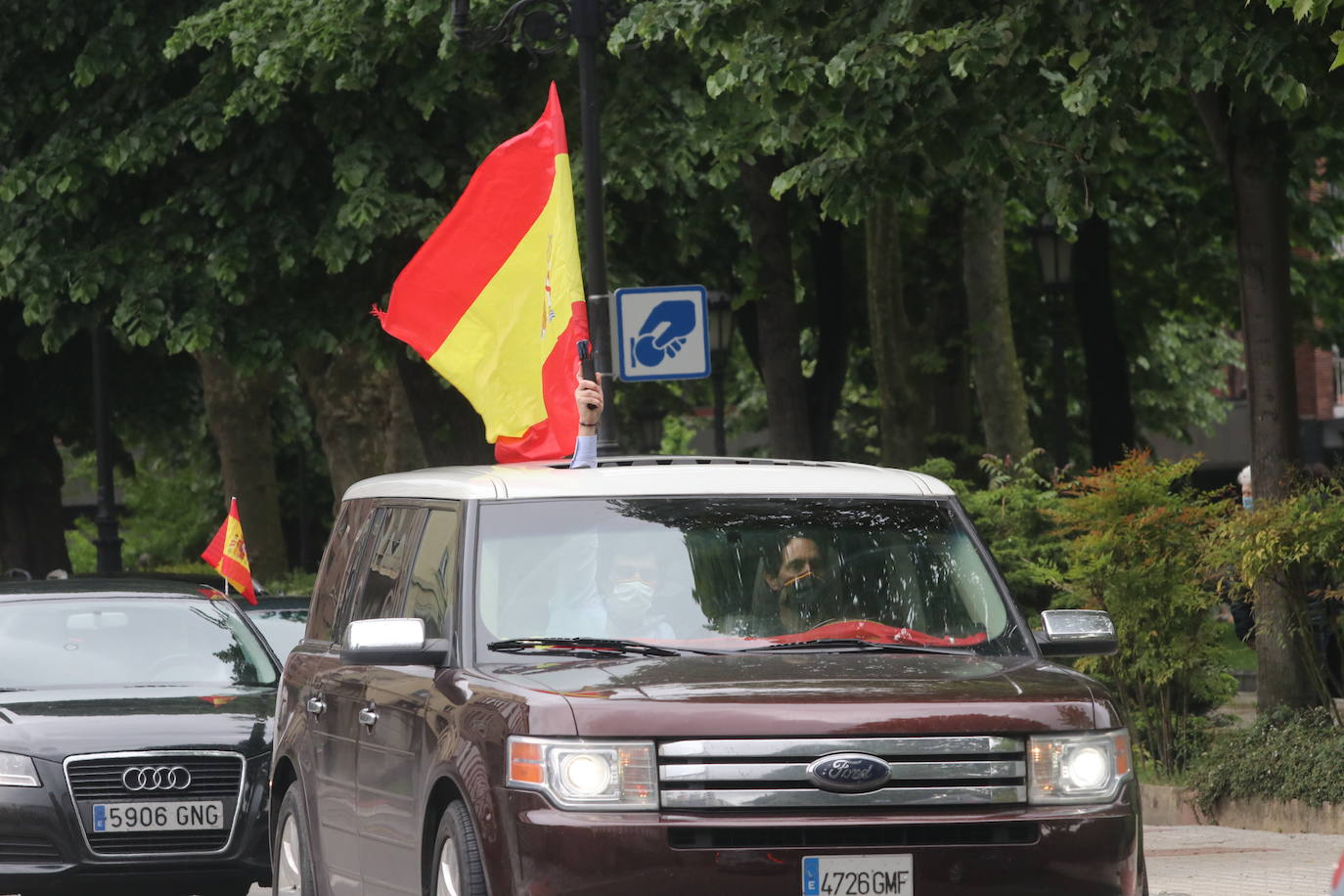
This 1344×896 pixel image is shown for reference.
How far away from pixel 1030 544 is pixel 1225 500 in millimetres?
2989

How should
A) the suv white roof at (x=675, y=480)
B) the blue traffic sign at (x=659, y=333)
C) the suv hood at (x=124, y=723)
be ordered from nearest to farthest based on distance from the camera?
the suv white roof at (x=675, y=480) → the suv hood at (x=124, y=723) → the blue traffic sign at (x=659, y=333)

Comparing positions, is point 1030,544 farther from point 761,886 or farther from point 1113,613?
point 761,886

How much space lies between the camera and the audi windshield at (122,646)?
1198 centimetres

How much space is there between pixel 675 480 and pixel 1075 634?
1391 millimetres

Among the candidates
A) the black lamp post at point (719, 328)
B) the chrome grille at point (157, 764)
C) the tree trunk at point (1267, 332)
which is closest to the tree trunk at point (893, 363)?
the black lamp post at point (719, 328)

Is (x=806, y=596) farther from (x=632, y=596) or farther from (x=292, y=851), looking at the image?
(x=292, y=851)

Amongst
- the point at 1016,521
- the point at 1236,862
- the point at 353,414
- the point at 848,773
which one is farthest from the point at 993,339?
the point at 848,773

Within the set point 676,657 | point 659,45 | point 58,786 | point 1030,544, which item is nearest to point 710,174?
point 659,45

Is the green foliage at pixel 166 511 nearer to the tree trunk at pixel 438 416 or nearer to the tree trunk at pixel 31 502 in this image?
the tree trunk at pixel 31 502

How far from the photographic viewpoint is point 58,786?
35.3ft

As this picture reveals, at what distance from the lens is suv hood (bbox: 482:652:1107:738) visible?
20.8 ft

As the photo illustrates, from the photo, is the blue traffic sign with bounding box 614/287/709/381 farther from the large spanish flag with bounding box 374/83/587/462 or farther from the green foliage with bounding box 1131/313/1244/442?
the green foliage with bounding box 1131/313/1244/442

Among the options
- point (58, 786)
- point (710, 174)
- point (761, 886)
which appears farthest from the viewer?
point (710, 174)

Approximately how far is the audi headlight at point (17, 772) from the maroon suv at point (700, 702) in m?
2.45
